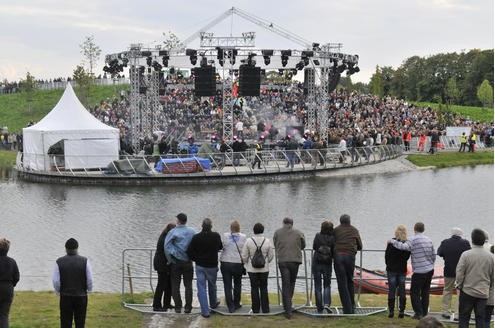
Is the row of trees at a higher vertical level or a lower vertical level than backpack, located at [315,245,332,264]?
higher

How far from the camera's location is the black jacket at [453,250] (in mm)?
11703

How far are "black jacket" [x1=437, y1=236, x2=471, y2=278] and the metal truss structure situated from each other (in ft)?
101

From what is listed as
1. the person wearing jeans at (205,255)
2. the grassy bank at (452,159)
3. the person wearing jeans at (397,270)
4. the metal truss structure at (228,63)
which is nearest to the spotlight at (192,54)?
the metal truss structure at (228,63)

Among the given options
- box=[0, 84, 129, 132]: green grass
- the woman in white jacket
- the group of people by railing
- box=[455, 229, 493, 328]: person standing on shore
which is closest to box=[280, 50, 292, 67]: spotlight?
the group of people by railing

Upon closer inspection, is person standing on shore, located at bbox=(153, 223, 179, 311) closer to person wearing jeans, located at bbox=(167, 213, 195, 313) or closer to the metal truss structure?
Result: person wearing jeans, located at bbox=(167, 213, 195, 313)

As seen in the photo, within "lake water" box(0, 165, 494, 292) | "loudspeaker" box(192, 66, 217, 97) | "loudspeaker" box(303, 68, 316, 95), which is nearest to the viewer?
"lake water" box(0, 165, 494, 292)

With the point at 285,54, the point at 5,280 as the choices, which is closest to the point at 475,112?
the point at 285,54

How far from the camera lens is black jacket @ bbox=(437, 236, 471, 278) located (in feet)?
38.4

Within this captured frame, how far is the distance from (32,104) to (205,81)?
46.0 m

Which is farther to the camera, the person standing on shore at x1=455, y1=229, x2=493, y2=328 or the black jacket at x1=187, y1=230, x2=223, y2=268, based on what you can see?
the black jacket at x1=187, y1=230, x2=223, y2=268

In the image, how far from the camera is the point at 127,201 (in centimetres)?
3017

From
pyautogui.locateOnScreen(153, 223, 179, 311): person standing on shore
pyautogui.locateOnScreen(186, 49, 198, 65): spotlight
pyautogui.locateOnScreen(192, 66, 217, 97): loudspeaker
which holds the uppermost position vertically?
pyautogui.locateOnScreen(186, 49, 198, 65): spotlight

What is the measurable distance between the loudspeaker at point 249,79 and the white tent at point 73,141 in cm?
927

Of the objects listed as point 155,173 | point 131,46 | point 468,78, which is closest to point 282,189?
point 155,173
